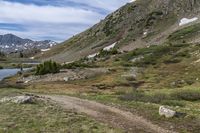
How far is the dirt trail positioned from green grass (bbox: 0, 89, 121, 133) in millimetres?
1145

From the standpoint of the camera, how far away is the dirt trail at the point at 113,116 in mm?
26316

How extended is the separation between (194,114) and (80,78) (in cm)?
6663

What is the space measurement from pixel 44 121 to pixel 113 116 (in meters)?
5.07

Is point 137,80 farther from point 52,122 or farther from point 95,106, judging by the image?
point 52,122

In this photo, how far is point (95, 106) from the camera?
34.4 metres

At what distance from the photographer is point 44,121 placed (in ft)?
89.7

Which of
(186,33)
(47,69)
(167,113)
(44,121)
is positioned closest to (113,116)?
(167,113)

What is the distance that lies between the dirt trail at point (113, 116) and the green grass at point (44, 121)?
1145mm

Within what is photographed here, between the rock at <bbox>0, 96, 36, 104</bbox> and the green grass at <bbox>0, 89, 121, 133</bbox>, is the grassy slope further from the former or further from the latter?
the rock at <bbox>0, 96, 36, 104</bbox>

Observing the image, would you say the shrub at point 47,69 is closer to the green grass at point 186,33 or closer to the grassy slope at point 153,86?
the grassy slope at point 153,86

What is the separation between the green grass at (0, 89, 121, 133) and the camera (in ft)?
83.1

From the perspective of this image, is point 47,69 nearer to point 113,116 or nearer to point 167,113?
point 113,116

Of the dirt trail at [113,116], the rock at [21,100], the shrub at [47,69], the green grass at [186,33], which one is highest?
the green grass at [186,33]

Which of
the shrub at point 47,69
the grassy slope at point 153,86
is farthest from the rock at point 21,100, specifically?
the shrub at point 47,69
